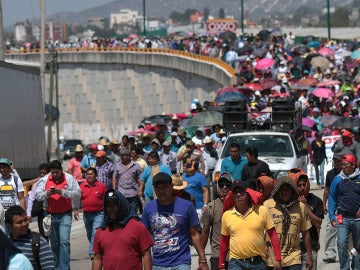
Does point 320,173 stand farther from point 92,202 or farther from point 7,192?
point 7,192

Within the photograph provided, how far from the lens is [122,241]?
9.71 m

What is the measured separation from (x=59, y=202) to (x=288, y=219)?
4.61 meters

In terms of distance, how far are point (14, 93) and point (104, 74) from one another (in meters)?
65.6

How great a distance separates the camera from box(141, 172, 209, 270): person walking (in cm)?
1066

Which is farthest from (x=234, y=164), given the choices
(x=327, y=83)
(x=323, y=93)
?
(x=327, y=83)

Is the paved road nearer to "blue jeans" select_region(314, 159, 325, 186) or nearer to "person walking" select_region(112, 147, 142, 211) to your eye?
"person walking" select_region(112, 147, 142, 211)

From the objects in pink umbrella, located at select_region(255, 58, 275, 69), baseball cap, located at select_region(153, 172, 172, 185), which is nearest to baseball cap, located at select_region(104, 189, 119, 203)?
baseball cap, located at select_region(153, 172, 172, 185)

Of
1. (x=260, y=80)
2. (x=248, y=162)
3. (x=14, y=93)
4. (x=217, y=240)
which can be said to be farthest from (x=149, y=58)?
(x=217, y=240)

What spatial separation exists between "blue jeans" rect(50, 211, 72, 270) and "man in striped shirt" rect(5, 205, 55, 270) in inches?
228

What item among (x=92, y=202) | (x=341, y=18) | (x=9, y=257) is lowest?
(x=92, y=202)

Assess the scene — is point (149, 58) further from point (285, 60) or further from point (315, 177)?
point (315, 177)

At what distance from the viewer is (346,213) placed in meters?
13.9

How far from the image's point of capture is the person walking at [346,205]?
544 inches

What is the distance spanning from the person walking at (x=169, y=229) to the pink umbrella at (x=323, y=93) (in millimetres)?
26297
